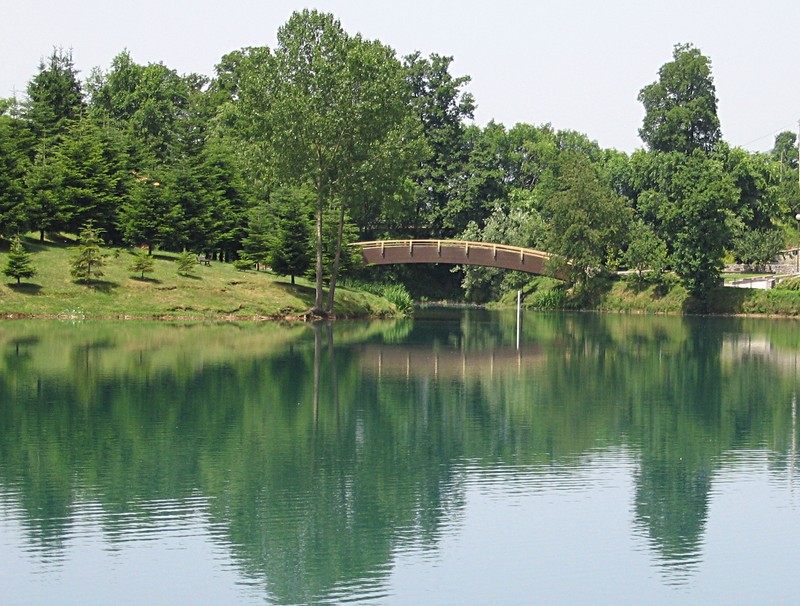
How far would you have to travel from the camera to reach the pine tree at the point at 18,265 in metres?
56.1

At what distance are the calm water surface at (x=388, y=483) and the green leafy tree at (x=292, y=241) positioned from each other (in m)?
25.5

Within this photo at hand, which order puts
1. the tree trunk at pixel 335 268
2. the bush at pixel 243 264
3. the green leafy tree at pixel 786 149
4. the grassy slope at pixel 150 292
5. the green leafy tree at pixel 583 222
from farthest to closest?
the green leafy tree at pixel 786 149 < the green leafy tree at pixel 583 222 < the bush at pixel 243 264 < the tree trunk at pixel 335 268 < the grassy slope at pixel 150 292

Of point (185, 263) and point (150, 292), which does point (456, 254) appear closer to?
point (185, 263)

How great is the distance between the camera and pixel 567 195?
274 ft

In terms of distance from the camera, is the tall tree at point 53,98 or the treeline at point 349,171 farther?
the tall tree at point 53,98

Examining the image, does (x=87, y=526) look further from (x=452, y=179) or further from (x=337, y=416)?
(x=452, y=179)

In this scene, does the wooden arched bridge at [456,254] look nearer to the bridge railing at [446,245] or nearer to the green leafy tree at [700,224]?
the bridge railing at [446,245]

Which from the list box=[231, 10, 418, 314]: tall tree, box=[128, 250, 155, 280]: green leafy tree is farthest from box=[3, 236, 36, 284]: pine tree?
box=[231, 10, 418, 314]: tall tree

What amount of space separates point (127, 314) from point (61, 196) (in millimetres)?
9392

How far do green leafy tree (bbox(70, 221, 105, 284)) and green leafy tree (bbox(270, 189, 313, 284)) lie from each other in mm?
9625

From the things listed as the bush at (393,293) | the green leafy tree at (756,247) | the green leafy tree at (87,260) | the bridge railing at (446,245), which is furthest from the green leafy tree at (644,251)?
the green leafy tree at (87,260)

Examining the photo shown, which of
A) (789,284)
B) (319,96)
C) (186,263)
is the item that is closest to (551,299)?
(789,284)

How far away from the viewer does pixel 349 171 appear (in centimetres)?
5991

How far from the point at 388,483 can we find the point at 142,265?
42.5 meters
